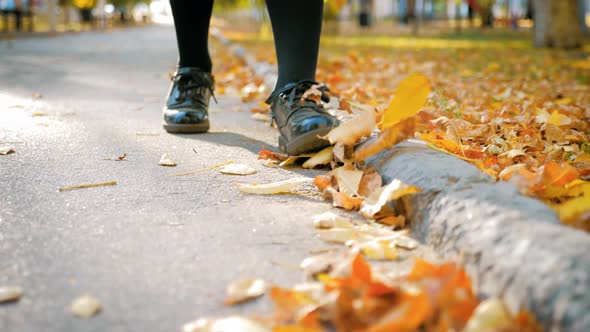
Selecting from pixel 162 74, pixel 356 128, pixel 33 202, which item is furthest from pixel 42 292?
pixel 162 74

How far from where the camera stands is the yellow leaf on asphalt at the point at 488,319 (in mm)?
983

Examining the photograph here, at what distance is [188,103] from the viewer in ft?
9.31

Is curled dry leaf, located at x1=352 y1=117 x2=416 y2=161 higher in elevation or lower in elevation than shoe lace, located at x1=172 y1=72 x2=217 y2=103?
lower

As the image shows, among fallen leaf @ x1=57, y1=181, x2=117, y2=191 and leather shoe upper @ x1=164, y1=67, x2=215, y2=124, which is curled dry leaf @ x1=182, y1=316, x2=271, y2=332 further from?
leather shoe upper @ x1=164, y1=67, x2=215, y2=124

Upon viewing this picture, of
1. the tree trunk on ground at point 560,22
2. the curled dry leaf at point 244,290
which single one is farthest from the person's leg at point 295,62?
the tree trunk on ground at point 560,22

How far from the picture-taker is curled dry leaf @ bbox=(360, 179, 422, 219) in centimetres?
153

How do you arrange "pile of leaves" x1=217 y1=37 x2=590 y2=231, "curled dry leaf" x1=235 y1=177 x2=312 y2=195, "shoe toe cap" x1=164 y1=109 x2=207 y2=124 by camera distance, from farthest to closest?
"shoe toe cap" x1=164 y1=109 x2=207 y2=124 < "curled dry leaf" x1=235 y1=177 x2=312 y2=195 < "pile of leaves" x1=217 y1=37 x2=590 y2=231

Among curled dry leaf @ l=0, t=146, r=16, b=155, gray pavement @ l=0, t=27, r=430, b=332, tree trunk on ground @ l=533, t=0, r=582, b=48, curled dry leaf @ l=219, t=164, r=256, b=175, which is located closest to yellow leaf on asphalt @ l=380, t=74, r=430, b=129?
gray pavement @ l=0, t=27, r=430, b=332

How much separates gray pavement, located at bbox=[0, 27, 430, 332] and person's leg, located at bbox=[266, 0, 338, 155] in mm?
187

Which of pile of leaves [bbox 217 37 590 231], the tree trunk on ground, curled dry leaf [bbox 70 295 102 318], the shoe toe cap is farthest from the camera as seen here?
the tree trunk on ground

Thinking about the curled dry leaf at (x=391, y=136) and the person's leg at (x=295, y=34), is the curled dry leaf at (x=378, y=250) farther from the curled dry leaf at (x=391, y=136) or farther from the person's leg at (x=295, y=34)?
the person's leg at (x=295, y=34)

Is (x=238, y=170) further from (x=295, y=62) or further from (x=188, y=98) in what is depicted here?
(x=188, y=98)

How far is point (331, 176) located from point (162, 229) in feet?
1.96

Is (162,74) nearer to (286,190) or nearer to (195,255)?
(286,190)
